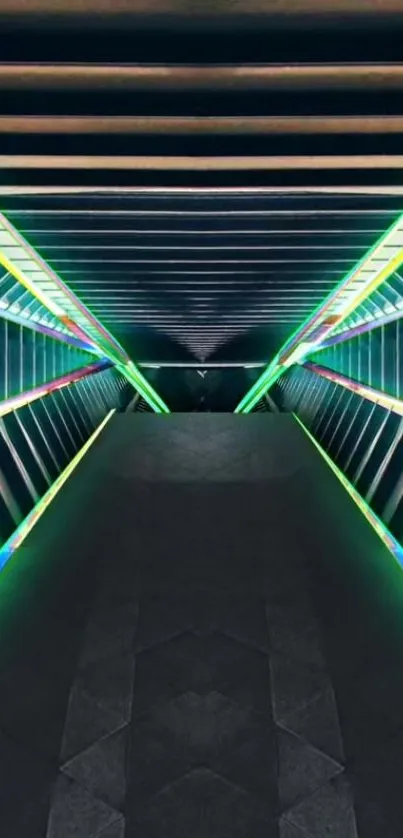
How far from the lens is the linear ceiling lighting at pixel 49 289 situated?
8.30 meters

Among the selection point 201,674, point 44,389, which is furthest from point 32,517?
point 44,389

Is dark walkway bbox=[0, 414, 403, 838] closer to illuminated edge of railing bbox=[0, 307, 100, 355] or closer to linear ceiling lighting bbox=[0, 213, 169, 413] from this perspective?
linear ceiling lighting bbox=[0, 213, 169, 413]

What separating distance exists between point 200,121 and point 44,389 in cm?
1079

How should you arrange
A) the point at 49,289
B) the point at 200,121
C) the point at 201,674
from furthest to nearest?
the point at 49,289 → the point at 201,674 → the point at 200,121

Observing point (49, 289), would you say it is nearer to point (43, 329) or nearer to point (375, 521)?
point (43, 329)

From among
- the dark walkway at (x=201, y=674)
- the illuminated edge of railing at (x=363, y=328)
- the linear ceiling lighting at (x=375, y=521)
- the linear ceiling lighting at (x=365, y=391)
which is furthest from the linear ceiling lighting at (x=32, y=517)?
the illuminated edge of railing at (x=363, y=328)

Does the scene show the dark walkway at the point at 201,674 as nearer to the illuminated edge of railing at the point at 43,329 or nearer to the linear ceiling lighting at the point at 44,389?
the linear ceiling lighting at the point at 44,389

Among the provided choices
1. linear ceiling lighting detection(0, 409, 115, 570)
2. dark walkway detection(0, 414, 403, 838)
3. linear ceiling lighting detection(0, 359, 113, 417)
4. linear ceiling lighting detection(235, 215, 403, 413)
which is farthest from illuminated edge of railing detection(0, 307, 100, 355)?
linear ceiling lighting detection(235, 215, 403, 413)

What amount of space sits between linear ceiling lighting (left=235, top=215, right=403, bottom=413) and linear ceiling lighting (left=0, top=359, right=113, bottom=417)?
219 inches

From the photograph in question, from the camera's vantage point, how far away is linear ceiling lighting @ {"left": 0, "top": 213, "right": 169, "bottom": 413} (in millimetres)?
8305

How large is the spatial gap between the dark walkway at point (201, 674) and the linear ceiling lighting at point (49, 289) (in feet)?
11.0

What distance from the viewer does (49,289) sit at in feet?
38.8

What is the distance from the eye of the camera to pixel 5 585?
7.04m

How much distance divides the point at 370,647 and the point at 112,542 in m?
3.41
